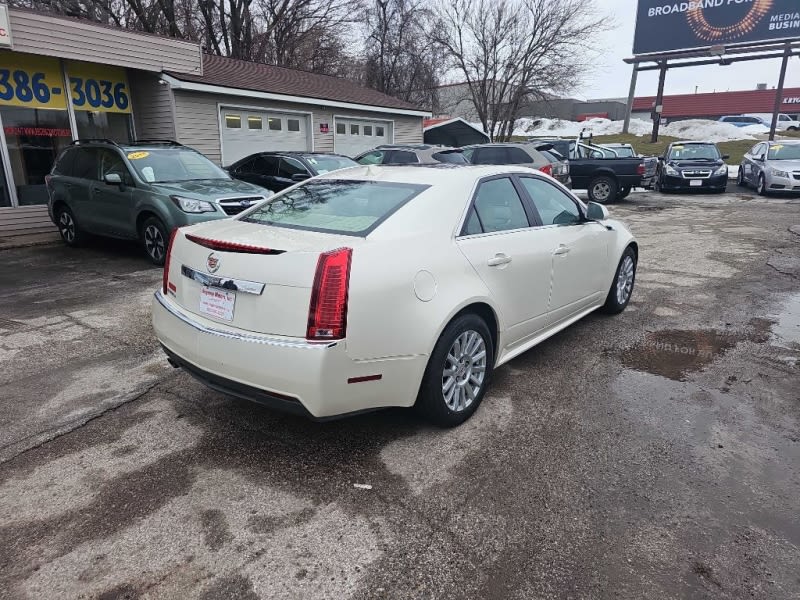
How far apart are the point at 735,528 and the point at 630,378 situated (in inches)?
68.3

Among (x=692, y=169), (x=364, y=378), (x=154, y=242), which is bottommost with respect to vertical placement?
(x=154, y=242)

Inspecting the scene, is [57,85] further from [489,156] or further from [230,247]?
[230,247]

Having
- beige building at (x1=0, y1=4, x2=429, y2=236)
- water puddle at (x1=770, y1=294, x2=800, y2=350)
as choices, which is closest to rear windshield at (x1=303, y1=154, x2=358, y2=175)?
beige building at (x1=0, y1=4, x2=429, y2=236)

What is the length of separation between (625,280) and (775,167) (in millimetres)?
13804

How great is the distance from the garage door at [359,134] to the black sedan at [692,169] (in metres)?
9.22

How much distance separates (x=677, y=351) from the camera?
4.81 metres

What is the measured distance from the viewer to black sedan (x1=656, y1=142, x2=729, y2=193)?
56.0 ft

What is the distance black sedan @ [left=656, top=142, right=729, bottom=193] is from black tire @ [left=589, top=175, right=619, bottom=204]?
2829mm

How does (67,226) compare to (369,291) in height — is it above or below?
below

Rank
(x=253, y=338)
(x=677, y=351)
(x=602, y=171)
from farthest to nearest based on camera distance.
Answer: (x=602, y=171) → (x=677, y=351) → (x=253, y=338)

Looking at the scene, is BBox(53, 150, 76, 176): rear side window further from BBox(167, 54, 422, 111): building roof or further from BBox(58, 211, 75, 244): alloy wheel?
BBox(167, 54, 422, 111): building roof

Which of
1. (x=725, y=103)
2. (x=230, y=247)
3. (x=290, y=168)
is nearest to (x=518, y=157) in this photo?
(x=290, y=168)

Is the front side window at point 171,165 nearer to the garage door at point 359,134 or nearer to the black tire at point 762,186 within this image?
the garage door at point 359,134

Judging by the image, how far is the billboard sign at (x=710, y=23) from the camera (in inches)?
1047
